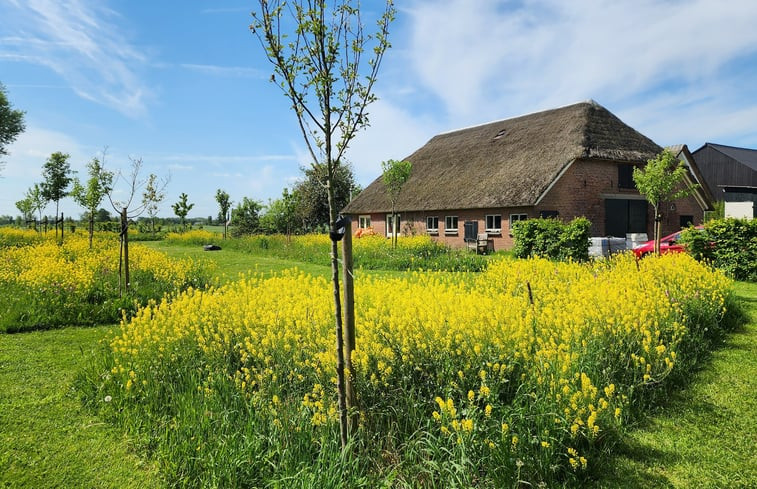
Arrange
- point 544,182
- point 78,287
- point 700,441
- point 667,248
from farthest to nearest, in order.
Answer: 1. point 544,182
2. point 667,248
3. point 78,287
4. point 700,441

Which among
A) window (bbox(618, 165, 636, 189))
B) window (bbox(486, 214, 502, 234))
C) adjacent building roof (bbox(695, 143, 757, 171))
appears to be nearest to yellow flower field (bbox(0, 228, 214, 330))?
window (bbox(486, 214, 502, 234))

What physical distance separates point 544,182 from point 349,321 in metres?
18.7

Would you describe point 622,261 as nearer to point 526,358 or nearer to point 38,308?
point 526,358

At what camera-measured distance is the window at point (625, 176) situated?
72.7 ft

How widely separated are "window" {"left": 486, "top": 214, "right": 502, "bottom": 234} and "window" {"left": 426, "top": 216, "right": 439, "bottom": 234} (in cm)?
405

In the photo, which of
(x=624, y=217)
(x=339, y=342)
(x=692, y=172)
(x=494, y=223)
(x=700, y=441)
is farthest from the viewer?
(x=692, y=172)

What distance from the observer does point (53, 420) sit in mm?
4312

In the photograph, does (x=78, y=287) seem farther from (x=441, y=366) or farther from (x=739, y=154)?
(x=739, y=154)

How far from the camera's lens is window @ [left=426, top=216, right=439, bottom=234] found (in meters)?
26.1

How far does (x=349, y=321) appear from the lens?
10.5 ft

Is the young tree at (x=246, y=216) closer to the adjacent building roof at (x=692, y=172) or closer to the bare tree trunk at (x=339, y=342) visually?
the adjacent building roof at (x=692, y=172)

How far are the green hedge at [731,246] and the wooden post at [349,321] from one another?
11.9 m

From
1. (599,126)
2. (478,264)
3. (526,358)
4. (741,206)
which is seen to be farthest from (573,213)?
(526,358)

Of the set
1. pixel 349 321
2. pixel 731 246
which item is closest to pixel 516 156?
pixel 731 246
